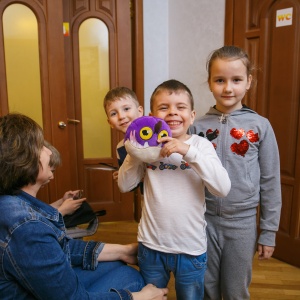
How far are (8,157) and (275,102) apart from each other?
2.01m

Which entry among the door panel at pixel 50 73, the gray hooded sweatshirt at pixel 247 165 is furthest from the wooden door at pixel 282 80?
the door panel at pixel 50 73

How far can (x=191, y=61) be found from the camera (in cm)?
302

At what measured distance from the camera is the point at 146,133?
3.06 ft

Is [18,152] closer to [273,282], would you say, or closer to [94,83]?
[273,282]

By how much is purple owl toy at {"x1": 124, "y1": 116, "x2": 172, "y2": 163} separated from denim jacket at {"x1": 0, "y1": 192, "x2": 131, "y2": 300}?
0.31 m

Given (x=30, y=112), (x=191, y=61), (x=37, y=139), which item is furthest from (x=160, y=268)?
(x=191, y=61)

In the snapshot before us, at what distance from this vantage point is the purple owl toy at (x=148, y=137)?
0.93 m

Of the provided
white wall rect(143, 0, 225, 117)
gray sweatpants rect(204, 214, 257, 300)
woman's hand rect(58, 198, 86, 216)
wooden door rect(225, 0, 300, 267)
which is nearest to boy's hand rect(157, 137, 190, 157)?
gray sweatpants rect(204, 214, 257, 300)

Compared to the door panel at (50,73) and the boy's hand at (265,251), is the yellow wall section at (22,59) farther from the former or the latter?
the boy's hand at (265,251)

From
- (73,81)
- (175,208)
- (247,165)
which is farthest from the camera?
(73,81)

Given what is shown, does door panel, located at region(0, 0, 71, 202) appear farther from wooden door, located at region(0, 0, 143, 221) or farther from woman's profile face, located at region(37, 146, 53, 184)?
woman's profile face, located at region(37, 146, 53, 184)

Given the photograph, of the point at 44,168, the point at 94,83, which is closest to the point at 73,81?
the point at 94,83

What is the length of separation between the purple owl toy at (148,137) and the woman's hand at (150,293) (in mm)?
398

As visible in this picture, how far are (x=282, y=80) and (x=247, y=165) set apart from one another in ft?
4.42
